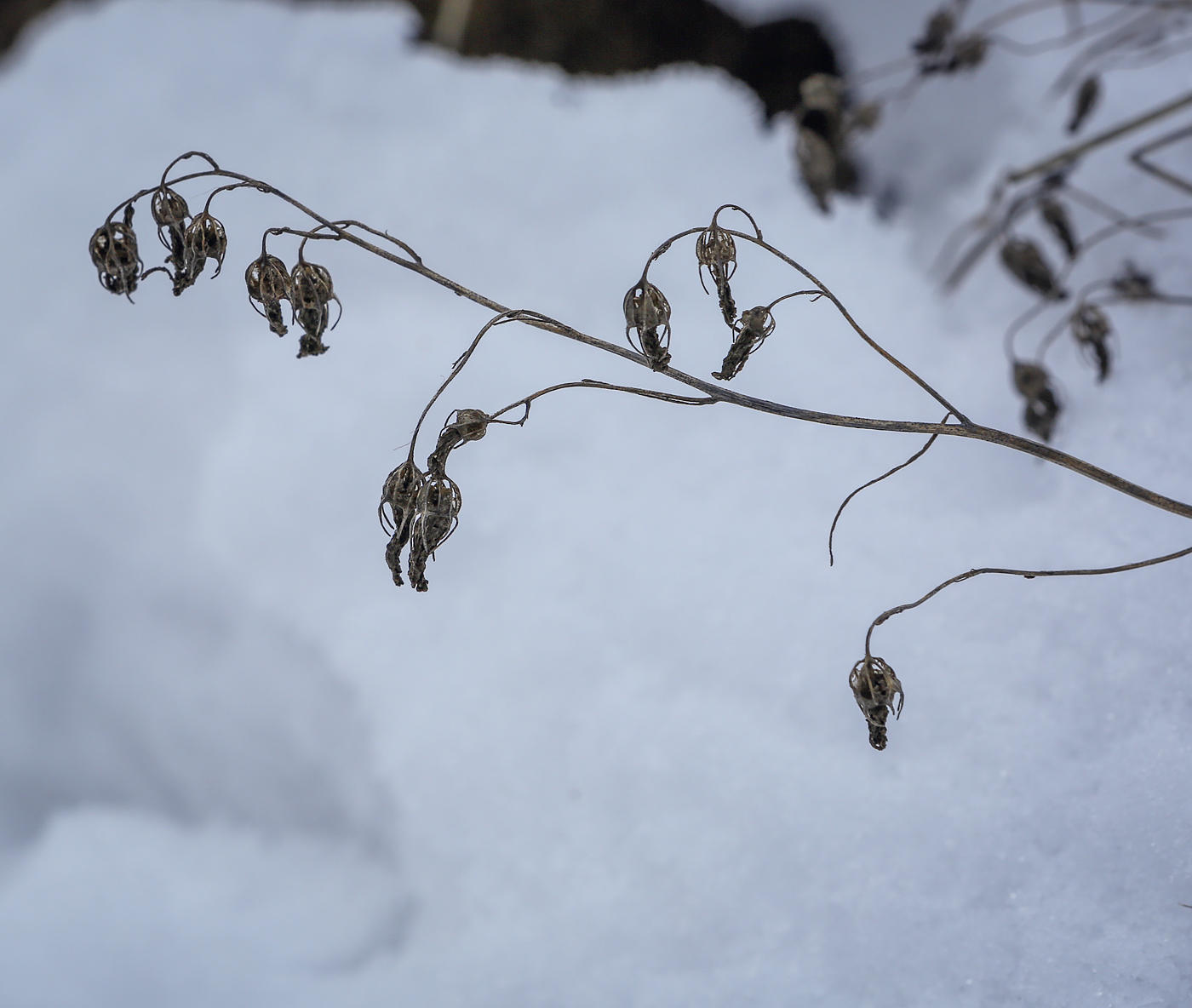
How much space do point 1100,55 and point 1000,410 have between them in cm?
61

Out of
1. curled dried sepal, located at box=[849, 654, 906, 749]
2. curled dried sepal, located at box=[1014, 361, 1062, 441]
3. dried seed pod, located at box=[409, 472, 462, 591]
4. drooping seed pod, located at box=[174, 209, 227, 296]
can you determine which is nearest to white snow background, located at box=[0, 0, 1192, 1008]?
curled dried sepal, located at box=[1014, 361, 1062, 441]

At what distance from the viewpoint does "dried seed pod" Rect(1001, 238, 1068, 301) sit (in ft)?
3.65

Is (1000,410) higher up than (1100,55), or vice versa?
(1100,55)

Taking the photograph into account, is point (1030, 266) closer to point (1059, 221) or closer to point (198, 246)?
point (1059, 221)

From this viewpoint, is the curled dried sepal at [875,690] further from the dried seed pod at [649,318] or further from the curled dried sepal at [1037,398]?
the curled dried sepal at [1037,398]

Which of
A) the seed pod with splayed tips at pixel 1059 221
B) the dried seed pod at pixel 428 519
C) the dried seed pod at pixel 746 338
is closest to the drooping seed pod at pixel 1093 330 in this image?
the seed pod with splayed tips at pixel 1059 221

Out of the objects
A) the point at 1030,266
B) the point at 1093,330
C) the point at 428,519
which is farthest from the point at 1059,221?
the point at 428,519

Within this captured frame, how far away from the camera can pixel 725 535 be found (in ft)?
3.76

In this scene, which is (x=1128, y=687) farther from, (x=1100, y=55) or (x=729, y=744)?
(x=1100, y=55)

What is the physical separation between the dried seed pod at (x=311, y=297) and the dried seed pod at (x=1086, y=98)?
1053 mm

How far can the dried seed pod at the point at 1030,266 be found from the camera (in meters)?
1.11

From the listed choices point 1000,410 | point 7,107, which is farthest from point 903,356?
point 7,107

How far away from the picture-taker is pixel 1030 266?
43.9 inches

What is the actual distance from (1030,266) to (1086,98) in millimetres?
289
